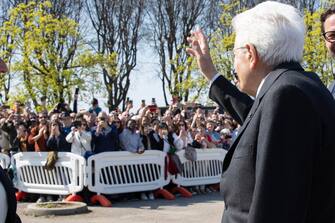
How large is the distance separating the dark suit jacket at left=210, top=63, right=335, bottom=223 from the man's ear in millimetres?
125

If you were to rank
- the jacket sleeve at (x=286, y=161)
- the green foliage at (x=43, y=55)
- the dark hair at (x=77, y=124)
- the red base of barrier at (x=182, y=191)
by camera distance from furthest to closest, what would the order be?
the green foliage at (x=43, y=55) → the red base of barrier at (x=182, y=191) → the dark hair at (x=77, y=124) → the jacket sleeve at (x=286, y=161)

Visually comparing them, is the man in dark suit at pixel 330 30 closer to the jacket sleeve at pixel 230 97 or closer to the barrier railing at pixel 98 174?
the jacket sleeve at pixel 230 97

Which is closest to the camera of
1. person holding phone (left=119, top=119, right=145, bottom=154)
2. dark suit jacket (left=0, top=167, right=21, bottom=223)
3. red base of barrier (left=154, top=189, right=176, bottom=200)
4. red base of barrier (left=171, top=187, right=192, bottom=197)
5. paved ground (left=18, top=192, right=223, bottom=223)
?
dark suit jacket (left=0, top=167, right=21, bottom=223)

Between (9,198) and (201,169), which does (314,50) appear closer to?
(201,169)

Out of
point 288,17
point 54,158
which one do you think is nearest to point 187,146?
point 54,158

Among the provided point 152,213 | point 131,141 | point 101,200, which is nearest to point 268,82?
point 152,213

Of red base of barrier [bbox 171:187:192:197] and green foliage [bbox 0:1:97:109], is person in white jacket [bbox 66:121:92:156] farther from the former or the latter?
green foliage [bbox 0:1:97:109]

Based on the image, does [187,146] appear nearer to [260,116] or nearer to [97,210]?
[97,210]

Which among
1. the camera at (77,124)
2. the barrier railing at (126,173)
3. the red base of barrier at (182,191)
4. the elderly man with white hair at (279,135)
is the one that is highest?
the elderly man with white hair at (279,135)

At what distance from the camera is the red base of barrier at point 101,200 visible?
11281 mm

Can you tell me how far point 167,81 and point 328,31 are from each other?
41320mm

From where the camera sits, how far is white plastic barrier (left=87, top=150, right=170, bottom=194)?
38.2ft

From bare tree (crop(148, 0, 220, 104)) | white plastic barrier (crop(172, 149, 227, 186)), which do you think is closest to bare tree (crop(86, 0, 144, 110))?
bare tree (crop(148, 0, 220, 104))

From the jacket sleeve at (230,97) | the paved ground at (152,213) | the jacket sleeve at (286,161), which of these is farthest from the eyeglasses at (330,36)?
the paved ground at (152,213)
